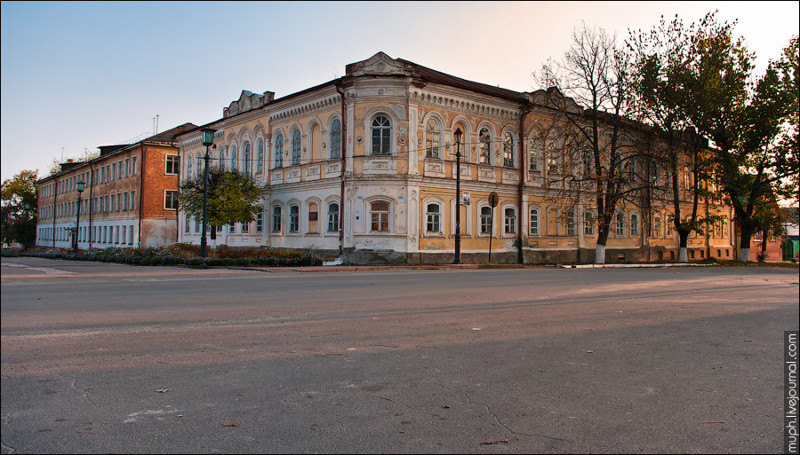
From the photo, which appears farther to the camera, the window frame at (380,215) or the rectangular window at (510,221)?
the rectangular window at (510,221)

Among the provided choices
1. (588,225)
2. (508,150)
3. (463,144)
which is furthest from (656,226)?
(463,144)

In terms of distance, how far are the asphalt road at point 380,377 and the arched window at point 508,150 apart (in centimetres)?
2240

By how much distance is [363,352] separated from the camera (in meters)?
6.18

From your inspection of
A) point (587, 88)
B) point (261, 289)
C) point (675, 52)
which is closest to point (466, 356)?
point (261, 289)

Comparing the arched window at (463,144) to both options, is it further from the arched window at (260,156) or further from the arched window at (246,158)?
the arched window at (246,158)

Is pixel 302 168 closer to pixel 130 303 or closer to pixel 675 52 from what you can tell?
pixel 130 303

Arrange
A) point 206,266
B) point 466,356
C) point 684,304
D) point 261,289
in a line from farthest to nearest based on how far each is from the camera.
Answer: point 206,266
point 261,289
point 684,304
point 466,356

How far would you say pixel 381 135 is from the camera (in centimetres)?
2762

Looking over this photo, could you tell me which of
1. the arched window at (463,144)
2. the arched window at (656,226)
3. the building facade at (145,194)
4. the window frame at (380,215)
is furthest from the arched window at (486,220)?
the building facade at (145,194)

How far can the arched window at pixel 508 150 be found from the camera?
104 feet

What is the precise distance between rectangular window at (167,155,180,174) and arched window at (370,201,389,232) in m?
29.2

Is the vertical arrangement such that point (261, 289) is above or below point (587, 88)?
below

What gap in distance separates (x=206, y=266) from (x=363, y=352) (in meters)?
17.3

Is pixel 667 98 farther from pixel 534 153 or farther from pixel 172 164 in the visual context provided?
pixel 172 164
